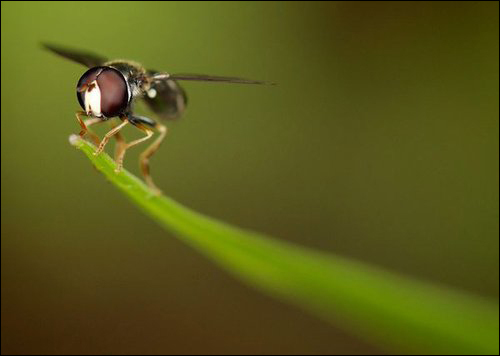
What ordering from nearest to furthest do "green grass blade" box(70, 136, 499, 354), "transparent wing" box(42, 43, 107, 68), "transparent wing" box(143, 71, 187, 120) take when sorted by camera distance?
"green grass blade" box(70, 136, 499, 354) < "transparent wing" box(42, 43, 107, 68) < "transparent wing" box(143, 71, 187, 120)

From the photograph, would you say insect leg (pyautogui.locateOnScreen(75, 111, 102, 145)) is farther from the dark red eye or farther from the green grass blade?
the green grass blade

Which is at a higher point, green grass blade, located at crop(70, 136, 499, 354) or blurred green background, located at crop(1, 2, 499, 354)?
blurred green background, located at crop(1, 2, 499, 354)

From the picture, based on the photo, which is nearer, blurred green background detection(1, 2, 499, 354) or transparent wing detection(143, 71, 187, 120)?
transparent wing detection(143, 71, 187, 120)

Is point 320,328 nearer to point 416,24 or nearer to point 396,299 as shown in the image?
point 416,24

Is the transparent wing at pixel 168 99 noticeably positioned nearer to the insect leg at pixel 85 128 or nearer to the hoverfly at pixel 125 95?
the hoverfly at pixel 125 95

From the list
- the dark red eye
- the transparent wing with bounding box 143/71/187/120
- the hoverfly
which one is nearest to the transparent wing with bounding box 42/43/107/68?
the hoverfly

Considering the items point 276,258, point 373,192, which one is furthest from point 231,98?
point 276,258

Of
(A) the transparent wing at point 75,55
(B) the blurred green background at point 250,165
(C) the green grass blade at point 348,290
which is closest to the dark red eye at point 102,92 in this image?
(A) the transparent wing at point 75,55

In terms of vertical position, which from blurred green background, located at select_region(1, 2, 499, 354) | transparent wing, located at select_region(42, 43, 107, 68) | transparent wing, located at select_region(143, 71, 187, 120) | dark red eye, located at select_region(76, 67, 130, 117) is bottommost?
dark red eye, located at select_region(76, 67, 130, 117)
